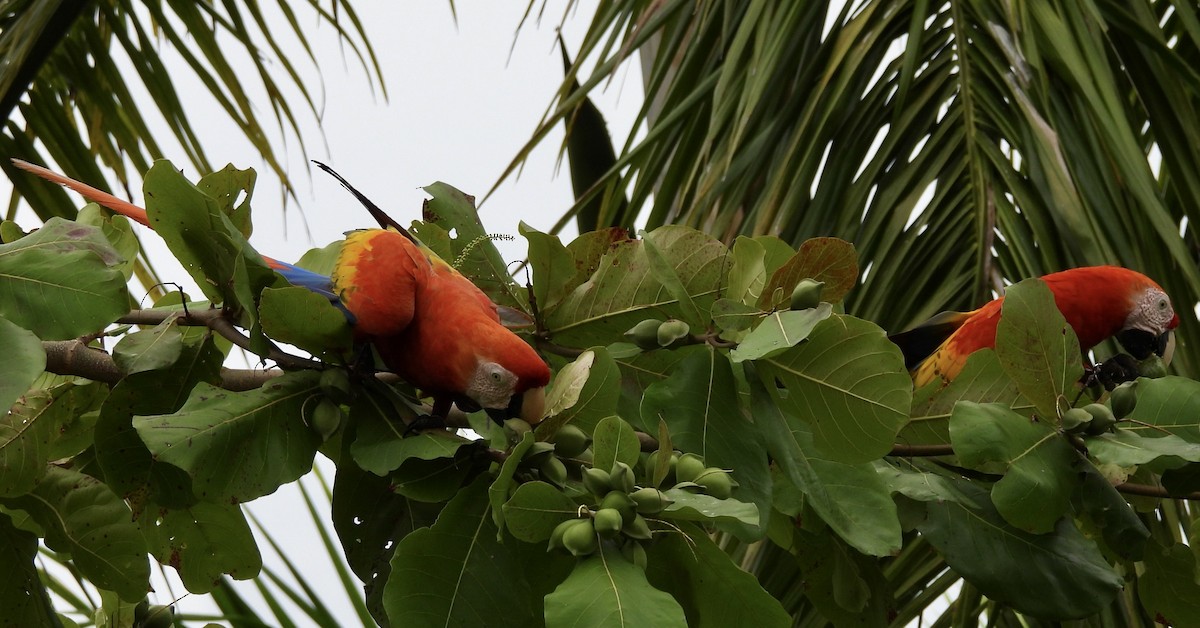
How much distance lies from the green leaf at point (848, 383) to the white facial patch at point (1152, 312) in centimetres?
72

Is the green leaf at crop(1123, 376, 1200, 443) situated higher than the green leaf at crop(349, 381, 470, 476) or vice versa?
the green leaf at crop(1123, 376, 1200, 443)

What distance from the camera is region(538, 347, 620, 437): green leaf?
608 mm

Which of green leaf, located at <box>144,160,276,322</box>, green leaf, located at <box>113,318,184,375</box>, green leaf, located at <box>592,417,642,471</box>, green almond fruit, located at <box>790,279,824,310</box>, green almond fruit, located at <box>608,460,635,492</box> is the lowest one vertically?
green almond fruit, located at <box>608,460,635,492</box>

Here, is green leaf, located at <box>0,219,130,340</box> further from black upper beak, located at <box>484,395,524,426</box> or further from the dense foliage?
black upper beak, located at <box>484,395,524,426</box>

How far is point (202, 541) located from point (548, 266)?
0.32m

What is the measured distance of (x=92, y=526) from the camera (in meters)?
0.72

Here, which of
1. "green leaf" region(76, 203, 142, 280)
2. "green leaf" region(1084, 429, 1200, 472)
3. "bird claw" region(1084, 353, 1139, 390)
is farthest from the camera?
"bird claw" region(1084, 353, 1139, 390)

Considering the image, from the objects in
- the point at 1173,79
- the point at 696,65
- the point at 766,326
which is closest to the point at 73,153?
the point at 696,65

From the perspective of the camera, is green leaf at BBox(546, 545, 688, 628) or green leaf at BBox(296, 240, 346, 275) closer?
green leaf at BBox(546, 545, 688, 628)

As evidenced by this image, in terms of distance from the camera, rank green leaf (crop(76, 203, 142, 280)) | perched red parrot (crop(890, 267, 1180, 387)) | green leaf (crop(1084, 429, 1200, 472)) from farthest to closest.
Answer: perched red parrot (crop(890, 267, 1180, 387)) < green leaf (crop(76, 203, 142, 280)) < green leaf (crop(1084, 429, 1200, 472))

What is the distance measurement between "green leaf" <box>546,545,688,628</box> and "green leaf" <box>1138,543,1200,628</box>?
1.43ft

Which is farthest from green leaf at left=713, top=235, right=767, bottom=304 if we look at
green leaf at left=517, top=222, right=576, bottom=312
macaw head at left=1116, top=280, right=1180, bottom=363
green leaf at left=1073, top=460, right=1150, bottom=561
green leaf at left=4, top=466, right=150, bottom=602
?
macaw head at left=1116, top=280, right=1180, bottom=363

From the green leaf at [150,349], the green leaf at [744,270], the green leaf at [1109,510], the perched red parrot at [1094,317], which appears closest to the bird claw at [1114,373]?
the perched red parrot at [1094,317]

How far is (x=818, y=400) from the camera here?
633 mm
